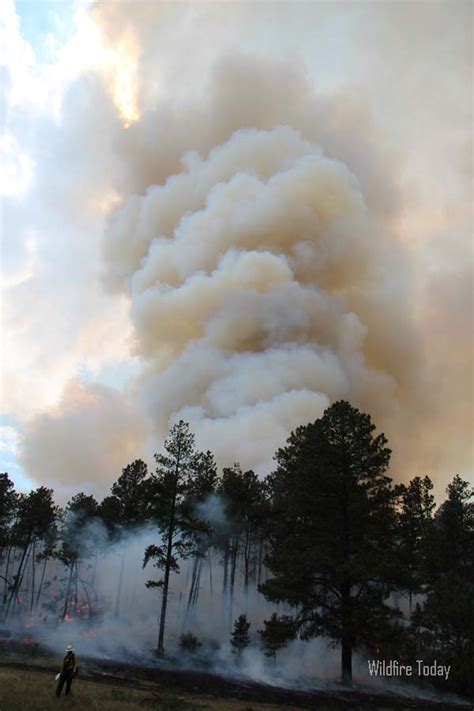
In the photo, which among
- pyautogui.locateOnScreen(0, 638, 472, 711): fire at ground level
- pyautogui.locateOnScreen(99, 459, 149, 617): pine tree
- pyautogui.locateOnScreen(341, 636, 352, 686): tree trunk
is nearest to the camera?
pyautogui.locateOnScreen(0, 638, 472, 711): fire at ground level

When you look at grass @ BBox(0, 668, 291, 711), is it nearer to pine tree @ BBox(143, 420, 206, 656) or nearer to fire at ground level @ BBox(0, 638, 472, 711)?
fire at ground level @ BBox(0, 638, 472, 711)

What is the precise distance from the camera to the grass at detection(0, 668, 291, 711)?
13.7 meters

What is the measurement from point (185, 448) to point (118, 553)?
62.1 ft

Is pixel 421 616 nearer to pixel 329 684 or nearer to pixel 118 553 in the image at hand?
pixel 329 684

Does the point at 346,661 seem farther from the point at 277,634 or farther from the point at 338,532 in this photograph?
the point at 338,532

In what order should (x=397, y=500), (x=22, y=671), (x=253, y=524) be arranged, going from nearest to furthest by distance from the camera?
(x=22, y=671) → (x=397, y=500) → (x=253, y=524)

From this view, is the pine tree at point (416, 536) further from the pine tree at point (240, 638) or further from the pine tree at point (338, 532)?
the pine tree at point (240, 638)

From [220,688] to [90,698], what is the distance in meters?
8.54

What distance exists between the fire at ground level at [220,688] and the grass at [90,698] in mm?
752

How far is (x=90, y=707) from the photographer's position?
13867 millimetres

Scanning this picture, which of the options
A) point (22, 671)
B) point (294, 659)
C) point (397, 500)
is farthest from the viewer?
point (294, 659)

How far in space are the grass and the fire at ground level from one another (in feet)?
2.47

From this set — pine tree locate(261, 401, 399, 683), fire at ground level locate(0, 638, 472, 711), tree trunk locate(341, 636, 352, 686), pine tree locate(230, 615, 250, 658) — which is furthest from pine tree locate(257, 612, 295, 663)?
pine tree locate(230, 615, 250, 658)

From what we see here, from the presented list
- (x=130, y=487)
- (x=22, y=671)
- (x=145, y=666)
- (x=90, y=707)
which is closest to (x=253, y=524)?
(x=130, y=487)
